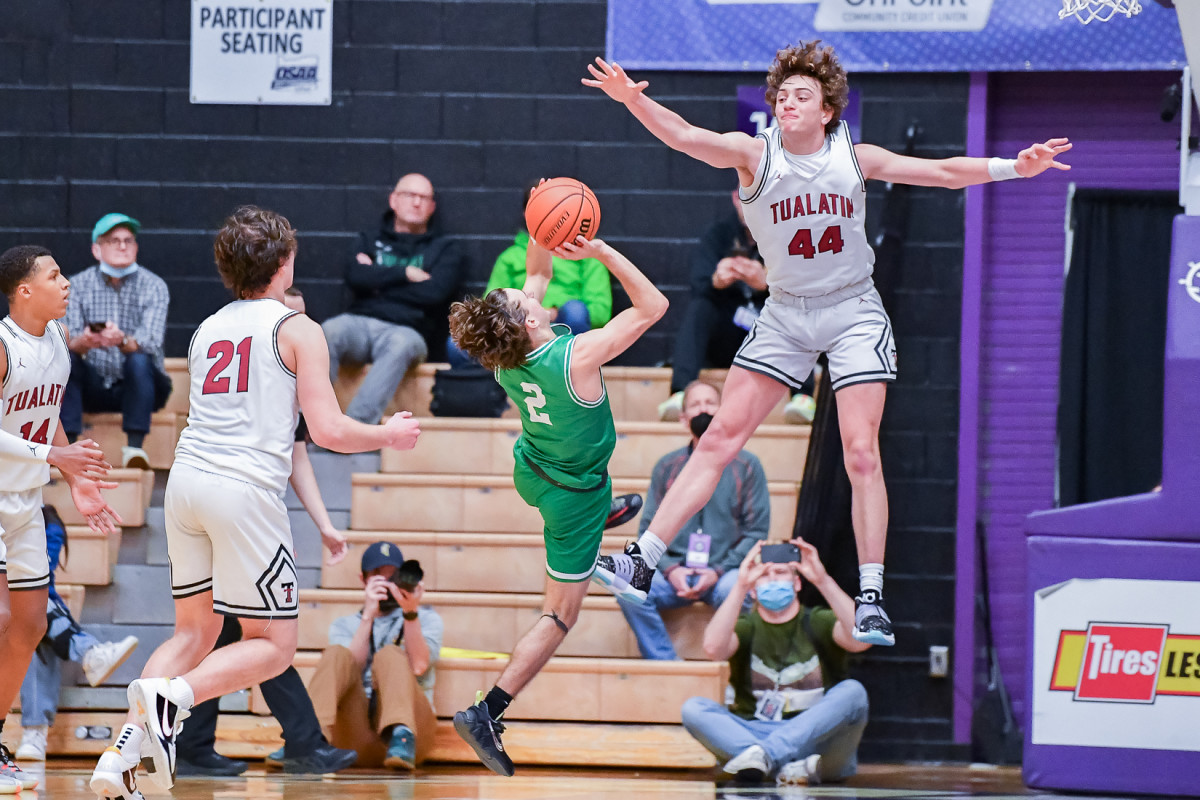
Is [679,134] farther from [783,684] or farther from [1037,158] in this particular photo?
[783,684]

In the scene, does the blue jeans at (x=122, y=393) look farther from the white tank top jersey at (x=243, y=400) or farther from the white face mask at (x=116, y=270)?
the white tank top jersey at (x=243, y=400)

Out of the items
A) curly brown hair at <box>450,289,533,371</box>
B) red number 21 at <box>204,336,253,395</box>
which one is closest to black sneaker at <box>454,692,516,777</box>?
curly brown hair at <box>450,289,533,371</box>

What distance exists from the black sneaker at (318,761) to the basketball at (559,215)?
2.61 metres

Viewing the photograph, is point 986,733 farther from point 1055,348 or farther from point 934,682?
point 1055,348

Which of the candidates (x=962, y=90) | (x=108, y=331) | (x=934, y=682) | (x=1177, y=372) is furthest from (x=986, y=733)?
(x=108, y=331)

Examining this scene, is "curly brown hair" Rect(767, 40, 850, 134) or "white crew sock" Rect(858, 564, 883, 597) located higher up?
"curly brown hair" Rect(767, 40, 850, 134)

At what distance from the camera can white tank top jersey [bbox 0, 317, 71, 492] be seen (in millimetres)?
5262

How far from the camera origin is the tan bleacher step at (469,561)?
7.52 m

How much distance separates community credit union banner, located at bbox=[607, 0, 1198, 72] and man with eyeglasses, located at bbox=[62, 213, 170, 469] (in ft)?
9.67

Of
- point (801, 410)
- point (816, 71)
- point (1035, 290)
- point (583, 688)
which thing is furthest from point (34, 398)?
point (1035, 290)

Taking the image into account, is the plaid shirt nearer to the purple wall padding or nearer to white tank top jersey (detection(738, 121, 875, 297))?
white tank top jersey (detection(738, 121, 875, 297))

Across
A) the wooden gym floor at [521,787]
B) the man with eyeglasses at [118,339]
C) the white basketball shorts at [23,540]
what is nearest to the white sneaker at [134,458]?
the man with eyeglasses at [118,339]

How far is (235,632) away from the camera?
21.2 feet

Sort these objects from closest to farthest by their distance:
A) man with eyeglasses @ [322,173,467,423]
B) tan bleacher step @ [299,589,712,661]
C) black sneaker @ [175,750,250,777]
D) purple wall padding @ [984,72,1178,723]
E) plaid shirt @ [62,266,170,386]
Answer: black sneaker @ [175,750,250,777] → tan bleacher step @ [299,589,712,661] → plaid shirt @ [62,266,170,386] → man with eyeglasses @ [322,173,467,423] → purple wall padding @ [984,72,1178,723]
